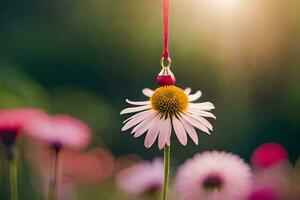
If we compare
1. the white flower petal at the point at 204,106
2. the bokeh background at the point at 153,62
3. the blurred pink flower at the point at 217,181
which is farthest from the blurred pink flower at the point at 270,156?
the bokeh background at the point at 153,62

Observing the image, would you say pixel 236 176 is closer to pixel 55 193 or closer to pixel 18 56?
pixel 55 193

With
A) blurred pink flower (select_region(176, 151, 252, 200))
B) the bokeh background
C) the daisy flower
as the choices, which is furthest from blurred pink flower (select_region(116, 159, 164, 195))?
the bokeh background

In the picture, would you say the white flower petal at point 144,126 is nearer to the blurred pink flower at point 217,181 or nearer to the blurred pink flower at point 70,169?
the blurred pink flower at point 217,181

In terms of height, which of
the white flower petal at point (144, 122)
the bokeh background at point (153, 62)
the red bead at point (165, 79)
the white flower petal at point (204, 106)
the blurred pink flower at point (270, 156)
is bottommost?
the white flower petal at point (144, 122)

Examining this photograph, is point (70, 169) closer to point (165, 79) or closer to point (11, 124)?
point (11, 124)

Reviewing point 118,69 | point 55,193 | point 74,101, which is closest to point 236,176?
point 55,193

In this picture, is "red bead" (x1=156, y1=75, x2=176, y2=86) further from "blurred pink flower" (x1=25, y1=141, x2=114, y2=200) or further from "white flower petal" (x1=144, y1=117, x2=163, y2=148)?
"blurred pink flower" (x1=25, y1=141, x2=114, y2=200)
